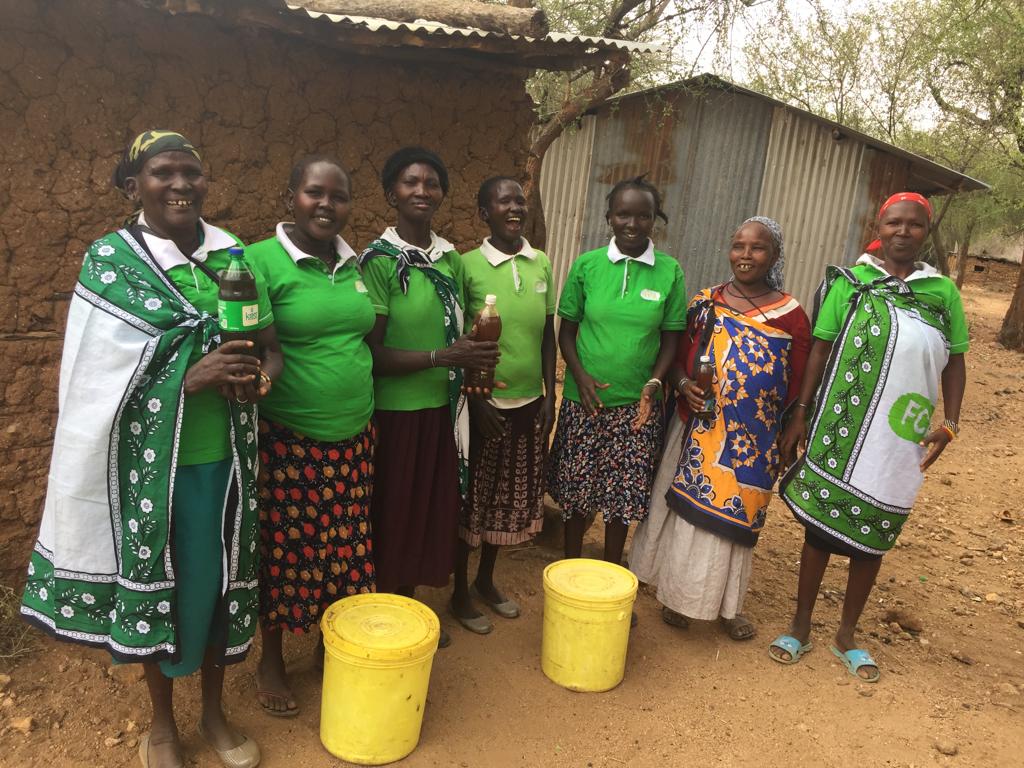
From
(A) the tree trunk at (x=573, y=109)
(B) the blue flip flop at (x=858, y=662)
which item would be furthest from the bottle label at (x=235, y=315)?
(A) the tree trunk at (x=573, y=109)

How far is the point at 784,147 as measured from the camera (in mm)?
Answer: 9141

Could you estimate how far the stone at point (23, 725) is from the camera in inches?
99.5

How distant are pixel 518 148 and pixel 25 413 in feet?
8.92

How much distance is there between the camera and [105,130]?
2990 millimetres

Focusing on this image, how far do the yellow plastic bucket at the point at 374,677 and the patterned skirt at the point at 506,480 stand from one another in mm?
744

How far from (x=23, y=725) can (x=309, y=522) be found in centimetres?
120

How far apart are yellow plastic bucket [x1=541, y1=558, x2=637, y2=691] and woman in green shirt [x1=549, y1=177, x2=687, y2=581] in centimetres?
42

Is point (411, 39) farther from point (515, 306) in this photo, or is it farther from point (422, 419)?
point (422, 419)

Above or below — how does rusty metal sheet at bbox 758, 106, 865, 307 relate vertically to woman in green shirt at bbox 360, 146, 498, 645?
above

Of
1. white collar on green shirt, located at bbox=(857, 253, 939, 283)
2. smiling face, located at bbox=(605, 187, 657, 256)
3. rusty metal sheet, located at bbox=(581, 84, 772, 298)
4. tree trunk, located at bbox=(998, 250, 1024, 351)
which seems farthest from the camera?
tree trunk, located at bbox=(998, 250, 1024, 351)

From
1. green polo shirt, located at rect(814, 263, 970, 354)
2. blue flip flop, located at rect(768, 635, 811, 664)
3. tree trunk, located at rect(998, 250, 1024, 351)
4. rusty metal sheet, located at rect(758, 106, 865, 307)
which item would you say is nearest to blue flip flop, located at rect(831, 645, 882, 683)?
blue flip flop, located at rect(768, 635, 811, 664)

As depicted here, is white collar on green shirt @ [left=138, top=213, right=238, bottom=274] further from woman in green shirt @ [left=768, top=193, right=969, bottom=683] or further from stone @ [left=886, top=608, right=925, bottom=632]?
stone @ [left=886, top=608, right=925, bottom=632]

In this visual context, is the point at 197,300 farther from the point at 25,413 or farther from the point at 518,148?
the point at 518,148

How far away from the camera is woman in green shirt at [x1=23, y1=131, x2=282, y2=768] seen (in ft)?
6.46
